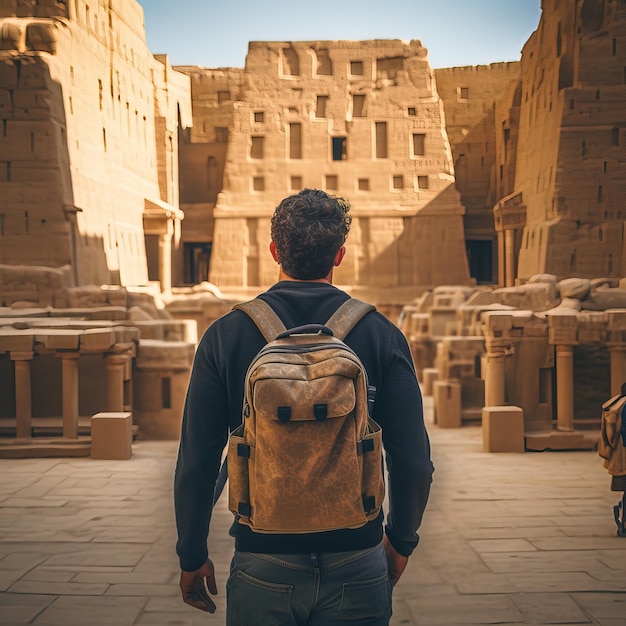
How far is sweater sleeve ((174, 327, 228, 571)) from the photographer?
8.46 ft

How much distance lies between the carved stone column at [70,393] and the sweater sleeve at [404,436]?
7.93m

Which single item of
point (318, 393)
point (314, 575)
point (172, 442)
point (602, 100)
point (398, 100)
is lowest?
point (172, 442)

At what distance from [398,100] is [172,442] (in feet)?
68.3

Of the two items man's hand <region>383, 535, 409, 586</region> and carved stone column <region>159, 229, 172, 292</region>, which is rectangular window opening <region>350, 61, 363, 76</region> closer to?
carved stone column <region>159, 229, 172, 292</region>

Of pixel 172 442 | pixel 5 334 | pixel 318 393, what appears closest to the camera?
pixel 318 393

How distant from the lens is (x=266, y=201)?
95.4 ft

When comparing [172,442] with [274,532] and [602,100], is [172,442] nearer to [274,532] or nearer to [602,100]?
[274,532]

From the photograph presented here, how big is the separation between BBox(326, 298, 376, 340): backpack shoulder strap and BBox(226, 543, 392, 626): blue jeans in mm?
658

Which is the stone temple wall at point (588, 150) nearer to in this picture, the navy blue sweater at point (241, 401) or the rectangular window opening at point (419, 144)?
the rectangular window opening at point (419, 144)

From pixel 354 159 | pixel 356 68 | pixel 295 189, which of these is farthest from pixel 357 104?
pixel 295 189

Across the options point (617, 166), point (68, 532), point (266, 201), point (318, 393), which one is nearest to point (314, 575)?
point (318, 393)

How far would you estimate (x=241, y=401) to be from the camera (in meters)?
2.62

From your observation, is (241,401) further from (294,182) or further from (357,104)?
(357,104)

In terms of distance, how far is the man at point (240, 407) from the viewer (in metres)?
2.47
